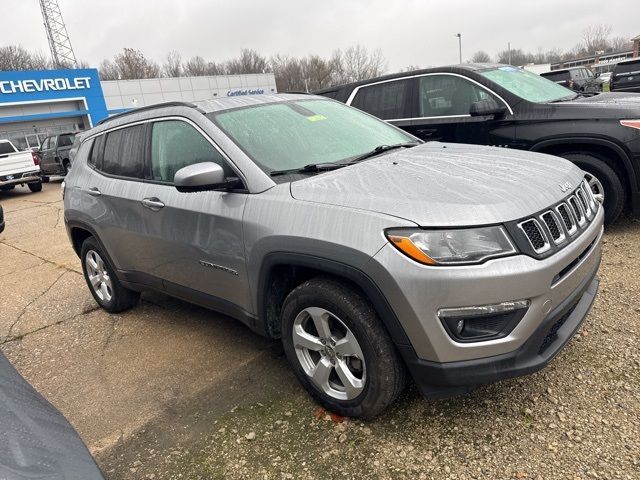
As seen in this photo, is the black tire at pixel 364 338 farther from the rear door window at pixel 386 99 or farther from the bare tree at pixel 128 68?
the bare tree at pixel 128 68

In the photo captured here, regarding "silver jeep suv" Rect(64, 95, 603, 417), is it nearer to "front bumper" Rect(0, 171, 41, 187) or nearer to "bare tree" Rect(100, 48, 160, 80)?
"front bumper" Rect(0, 171, 41, 187)

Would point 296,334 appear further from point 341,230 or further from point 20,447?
point 20,447

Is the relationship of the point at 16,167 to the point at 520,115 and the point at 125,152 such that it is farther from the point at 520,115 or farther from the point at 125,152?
the point at 520,115

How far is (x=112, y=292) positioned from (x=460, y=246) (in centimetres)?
339

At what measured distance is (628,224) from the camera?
512cm

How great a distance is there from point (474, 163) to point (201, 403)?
7.07ft

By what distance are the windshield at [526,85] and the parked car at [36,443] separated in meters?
5.04

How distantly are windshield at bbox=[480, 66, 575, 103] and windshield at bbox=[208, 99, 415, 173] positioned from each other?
2276 mm

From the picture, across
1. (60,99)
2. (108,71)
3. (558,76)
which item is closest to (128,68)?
(108,71)

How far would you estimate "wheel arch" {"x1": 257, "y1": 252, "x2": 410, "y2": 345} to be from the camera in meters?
2.21

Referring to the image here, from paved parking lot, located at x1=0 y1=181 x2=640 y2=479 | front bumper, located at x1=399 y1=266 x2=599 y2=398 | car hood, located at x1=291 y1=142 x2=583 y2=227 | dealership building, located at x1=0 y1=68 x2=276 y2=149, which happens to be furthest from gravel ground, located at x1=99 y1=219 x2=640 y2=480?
dealership building, located at x1=0 y1=68 x2=276 y2=149

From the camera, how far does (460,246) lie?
6.84ft

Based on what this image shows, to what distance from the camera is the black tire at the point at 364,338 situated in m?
2.29

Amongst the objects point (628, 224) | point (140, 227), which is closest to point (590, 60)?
point (628, 224)
